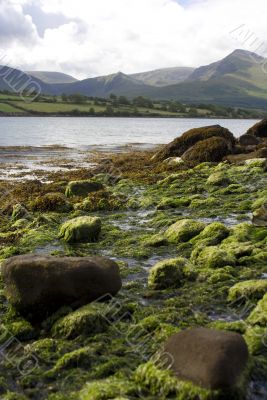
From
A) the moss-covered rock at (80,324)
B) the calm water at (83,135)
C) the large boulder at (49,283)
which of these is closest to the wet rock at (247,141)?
the calm water at (83,135)

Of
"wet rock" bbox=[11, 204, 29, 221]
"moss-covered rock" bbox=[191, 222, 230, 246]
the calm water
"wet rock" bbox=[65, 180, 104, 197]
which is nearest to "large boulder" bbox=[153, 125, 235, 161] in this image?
"wet rock" bbox=[65, 180, 104, 197]

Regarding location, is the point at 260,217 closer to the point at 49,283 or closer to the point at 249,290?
the point at 249,290

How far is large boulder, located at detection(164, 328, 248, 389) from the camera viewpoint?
7.38 meters

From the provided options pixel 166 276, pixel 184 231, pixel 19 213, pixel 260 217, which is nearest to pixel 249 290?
pixel 166 276

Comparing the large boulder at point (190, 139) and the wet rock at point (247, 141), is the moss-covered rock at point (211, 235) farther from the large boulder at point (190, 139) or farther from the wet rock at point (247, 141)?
the wet rock at point (247, 141)

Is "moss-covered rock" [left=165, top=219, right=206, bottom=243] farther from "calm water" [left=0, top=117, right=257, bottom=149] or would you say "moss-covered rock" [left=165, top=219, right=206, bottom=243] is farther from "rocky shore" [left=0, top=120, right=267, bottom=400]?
"calm water" [left=0, top=117, right=257, bottom=149]

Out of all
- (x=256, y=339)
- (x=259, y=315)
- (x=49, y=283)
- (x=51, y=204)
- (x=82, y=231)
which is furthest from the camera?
(x=51, y=204)

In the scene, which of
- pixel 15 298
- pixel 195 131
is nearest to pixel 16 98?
pixel 195 131

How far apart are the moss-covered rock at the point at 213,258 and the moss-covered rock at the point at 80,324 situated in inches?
171

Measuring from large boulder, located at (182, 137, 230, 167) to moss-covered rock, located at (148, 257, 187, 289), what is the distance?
2362 cm

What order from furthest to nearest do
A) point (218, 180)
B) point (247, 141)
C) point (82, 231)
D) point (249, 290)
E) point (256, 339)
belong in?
point (247, 141)
point (218, 180)
point (82, 231)
point (249, 290)
point (256, 339)

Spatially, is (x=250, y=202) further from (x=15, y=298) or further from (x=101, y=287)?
(x=15, y=298)

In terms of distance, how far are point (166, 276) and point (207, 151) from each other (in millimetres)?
25628

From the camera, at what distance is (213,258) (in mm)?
13461
